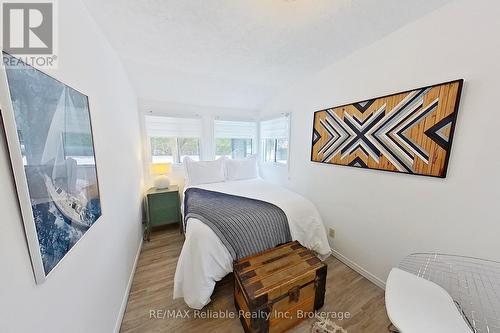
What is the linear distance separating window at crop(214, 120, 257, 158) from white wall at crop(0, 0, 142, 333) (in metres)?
1.78

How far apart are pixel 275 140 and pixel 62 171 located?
117 inches

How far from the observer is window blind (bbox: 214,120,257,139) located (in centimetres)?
354

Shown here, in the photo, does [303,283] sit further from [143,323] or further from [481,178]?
[481,178]

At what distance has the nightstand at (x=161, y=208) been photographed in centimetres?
259

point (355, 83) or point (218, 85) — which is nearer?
point (355, 83)

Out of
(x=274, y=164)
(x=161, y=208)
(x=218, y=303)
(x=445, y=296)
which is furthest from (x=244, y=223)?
(x=274, y=164)

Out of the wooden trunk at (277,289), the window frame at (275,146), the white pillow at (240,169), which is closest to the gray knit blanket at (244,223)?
the wooden trunk at (277,289)

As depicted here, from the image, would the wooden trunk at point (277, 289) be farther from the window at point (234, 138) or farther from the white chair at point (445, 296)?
the window at point (234, 138)

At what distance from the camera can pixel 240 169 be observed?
3.24 meters

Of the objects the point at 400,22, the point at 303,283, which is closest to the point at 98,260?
the point at 303,283

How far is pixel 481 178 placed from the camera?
3.84 feet

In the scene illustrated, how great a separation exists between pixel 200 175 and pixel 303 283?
2.12 meters

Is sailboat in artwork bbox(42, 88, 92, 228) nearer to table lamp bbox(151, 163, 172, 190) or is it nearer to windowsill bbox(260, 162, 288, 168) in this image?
table lamp bbox(151, 163, 172, 190)

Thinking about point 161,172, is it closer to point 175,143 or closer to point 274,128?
point 175,143
